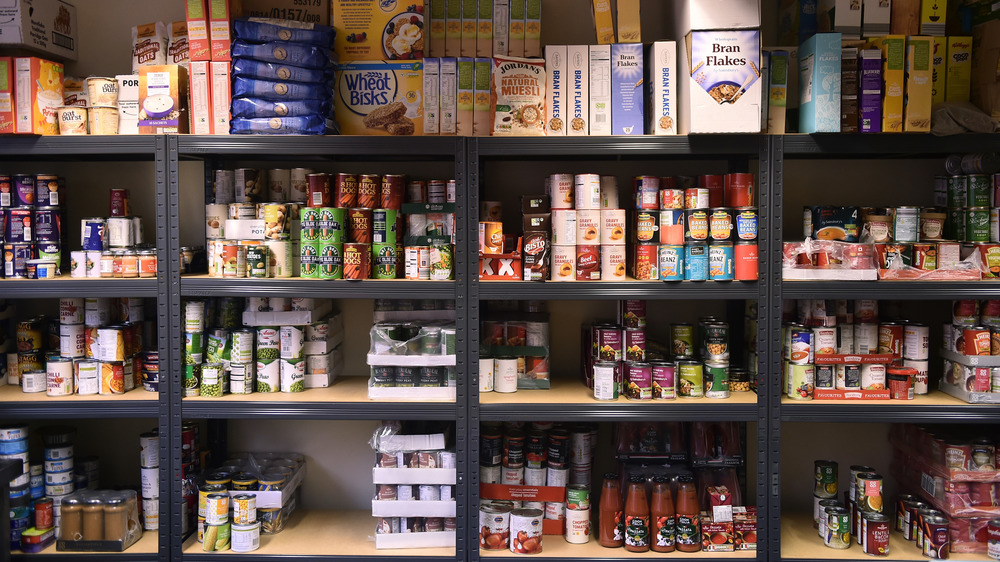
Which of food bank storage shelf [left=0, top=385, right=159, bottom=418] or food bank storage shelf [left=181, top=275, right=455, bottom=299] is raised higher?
food bank storage shelf [left=181, top=275, right=455, bottom=299]

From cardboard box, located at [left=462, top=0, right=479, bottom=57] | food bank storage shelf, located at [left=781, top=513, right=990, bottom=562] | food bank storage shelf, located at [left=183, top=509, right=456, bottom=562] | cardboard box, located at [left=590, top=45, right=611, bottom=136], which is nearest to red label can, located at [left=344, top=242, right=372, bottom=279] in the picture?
cardboard box, located at [left=462, top=0, right=479, bottom=57]

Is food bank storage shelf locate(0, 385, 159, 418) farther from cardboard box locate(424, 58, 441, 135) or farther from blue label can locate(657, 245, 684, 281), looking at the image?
blue label can locate(657, 245, 684, 281)

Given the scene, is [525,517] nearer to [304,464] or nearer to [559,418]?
[559,418]

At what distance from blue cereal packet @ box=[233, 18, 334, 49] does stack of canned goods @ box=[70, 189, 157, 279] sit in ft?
3.08

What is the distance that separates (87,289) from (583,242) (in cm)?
201

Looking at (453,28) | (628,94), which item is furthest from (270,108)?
(628,94)

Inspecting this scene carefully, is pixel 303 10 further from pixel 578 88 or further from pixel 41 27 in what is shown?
pixel 578 88

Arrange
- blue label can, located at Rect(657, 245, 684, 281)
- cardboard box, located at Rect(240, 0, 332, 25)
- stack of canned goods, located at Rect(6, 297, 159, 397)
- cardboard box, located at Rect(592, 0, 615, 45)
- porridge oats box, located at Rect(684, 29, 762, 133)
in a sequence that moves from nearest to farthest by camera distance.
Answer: porridge oats box, located at Rect(684, 29, 762, 133) → blue label can, located at Rect(657, 245, 684, 281) → cardboard box, located at Rect(592, 0, 615, 45) → stack of canned goods, located at Rect(6, 297, 159, 397) → cardboard box, located at Rect(240, 0, 332, 25)

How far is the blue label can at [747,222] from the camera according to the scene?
2.98 m

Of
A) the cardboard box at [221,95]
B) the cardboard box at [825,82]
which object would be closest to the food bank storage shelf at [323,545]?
the cardboard box at [221,95]

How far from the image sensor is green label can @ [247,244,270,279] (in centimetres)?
309

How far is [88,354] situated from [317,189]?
125cm

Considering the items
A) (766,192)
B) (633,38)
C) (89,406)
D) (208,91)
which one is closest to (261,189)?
(208,91)

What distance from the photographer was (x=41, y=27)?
330 cm
